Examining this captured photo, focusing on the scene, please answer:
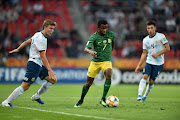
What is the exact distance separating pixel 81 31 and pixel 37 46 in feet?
53.1

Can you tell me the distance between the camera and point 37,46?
28.2 ft

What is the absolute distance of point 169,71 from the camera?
21453mm

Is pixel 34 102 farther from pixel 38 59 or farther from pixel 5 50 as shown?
pixel 5 50

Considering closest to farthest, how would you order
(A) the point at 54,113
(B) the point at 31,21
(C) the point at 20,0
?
1. (A) the point at 54,113
2. (B) the point at 31,21
3. (C) the point at 20,0

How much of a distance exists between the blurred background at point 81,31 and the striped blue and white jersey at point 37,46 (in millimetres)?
11757

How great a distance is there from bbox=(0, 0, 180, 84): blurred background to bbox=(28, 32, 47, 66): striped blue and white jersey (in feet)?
38.6

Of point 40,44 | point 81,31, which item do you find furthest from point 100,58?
point 81,31

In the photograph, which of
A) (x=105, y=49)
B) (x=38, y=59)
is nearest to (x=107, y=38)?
(x=105, y=49)

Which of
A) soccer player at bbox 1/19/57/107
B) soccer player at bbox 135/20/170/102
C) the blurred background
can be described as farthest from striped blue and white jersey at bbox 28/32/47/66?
the blurred background

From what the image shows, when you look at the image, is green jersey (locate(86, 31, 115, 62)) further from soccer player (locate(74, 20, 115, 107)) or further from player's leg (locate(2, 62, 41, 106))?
player's leg (locate(2, 62, 41, 106))

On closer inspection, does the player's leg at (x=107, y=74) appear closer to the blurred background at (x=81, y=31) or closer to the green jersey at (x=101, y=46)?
the green jersey at (x=101, y=46)

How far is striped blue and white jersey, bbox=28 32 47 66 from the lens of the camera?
860cm

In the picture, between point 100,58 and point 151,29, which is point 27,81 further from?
point 151,29

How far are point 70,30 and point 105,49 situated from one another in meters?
14.9
